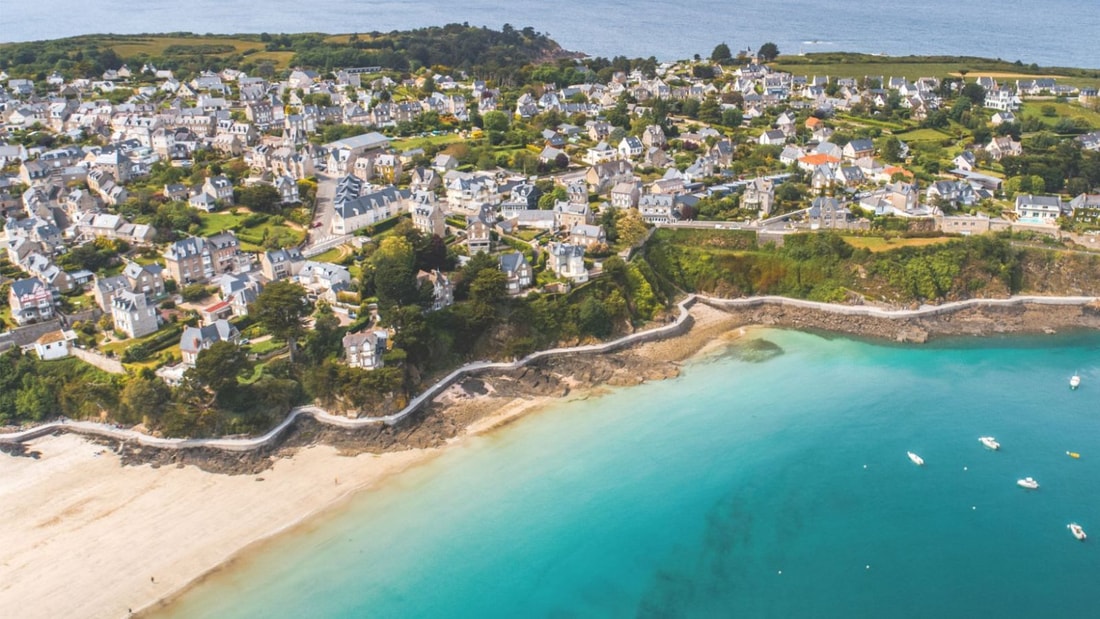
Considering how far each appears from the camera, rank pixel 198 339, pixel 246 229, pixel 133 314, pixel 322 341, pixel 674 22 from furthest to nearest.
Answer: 1. pixel 674 22
2. pixel 246 229
3. pixel 133 314
4. pixel 322 341
5. pixel 198 339

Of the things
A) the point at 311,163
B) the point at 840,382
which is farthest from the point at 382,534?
the point at 311,163

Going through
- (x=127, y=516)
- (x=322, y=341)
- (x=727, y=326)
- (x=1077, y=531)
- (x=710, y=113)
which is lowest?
(x=127, y=516)

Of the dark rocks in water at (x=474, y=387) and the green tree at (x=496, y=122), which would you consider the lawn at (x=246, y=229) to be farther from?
the green tree at (x=496, y=122)

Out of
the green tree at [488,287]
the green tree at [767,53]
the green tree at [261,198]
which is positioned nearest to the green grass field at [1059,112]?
the green tree at [767,53]

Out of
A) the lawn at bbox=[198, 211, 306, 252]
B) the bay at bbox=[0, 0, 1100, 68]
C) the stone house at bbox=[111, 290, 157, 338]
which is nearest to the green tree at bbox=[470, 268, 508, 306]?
the lawn at bbox=[198, 211, 306, 252]

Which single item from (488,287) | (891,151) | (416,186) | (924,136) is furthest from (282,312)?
(924,136)

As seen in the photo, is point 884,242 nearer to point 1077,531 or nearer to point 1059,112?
point 1077,531

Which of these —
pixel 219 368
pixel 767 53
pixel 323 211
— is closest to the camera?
pixel 219 368
